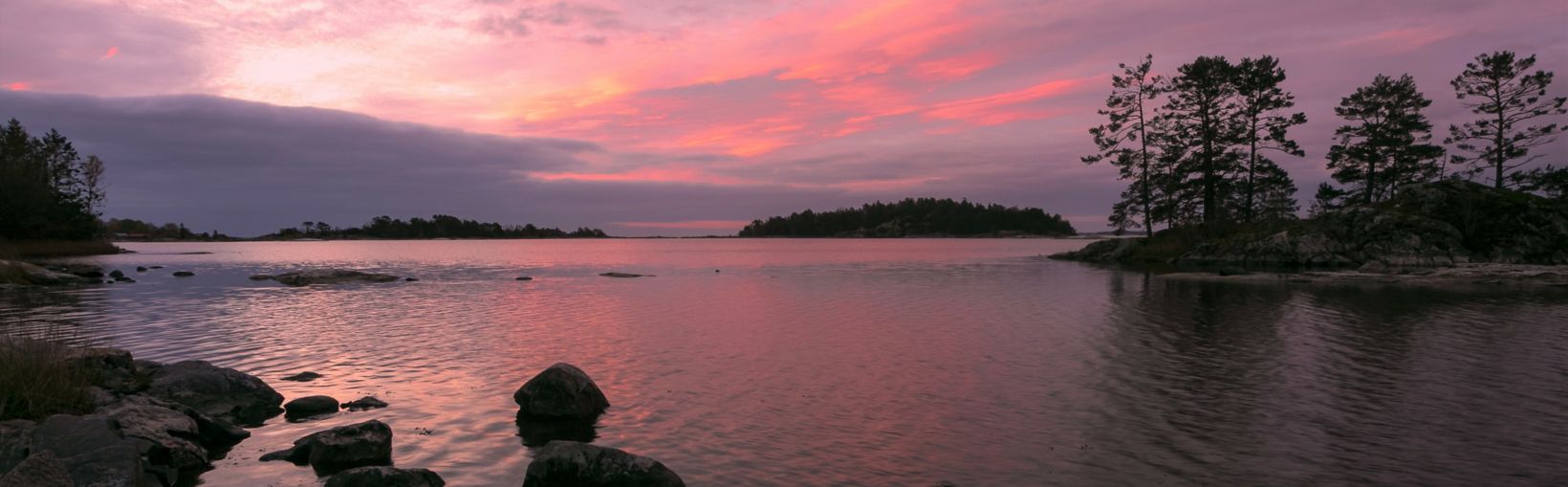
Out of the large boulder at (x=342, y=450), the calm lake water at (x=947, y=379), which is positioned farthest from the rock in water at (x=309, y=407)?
the large boulder at (x=342, y=450)

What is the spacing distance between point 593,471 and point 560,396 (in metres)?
4.66

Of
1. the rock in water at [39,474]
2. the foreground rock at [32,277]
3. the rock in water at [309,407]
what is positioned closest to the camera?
the rock in water at [39,474]

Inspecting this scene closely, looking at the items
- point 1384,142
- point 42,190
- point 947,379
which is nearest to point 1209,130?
point 1384,142

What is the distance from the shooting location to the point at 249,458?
488 inches

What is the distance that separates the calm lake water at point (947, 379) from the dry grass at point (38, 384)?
10.4 feet

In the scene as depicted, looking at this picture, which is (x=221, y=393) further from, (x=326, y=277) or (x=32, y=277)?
(x=32, y=277)

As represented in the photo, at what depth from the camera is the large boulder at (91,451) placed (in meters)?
9.64

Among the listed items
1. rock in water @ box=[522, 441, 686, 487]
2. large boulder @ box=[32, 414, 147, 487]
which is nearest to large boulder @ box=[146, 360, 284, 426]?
large boulder @ box=[32, 414, 147, 487]

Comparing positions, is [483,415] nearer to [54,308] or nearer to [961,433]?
[961,433]

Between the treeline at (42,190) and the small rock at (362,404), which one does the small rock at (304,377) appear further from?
the treeline at (42,190)

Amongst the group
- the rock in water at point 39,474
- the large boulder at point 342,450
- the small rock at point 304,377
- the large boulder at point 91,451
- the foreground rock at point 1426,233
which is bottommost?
the small rock at point 304,377

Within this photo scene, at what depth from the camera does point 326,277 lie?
56.7 m

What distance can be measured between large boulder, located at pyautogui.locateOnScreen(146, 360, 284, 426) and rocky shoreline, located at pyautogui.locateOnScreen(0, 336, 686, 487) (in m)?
0.02

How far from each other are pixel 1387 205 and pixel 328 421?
79913 millimetres
